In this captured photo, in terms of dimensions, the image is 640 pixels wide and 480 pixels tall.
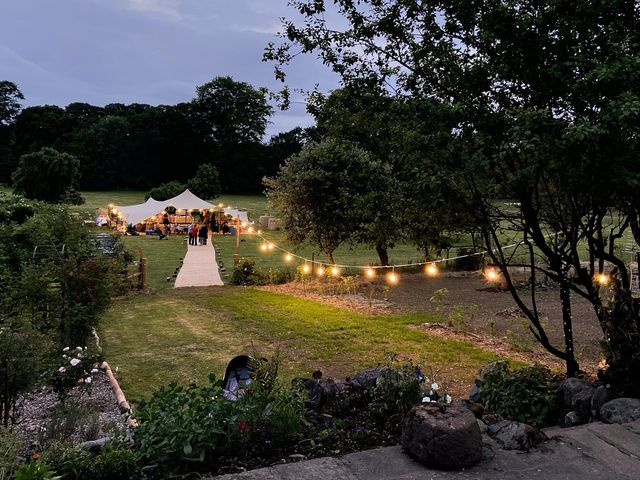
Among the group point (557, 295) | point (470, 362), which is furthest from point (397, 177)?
point (470, 362)

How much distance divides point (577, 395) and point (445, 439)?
2157 millimetres

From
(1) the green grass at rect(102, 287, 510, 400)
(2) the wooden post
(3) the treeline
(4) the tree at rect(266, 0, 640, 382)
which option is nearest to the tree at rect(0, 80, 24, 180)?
(3) the treeline

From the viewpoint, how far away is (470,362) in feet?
28.7

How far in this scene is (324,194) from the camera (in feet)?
52.8

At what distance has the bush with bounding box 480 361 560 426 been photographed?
16.5 feet

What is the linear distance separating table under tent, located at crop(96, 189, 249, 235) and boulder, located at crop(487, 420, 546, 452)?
2401 cm

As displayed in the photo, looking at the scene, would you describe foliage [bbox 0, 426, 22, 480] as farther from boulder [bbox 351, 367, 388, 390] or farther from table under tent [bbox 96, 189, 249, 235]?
table under tent [bbox 96, 189, 249, 235]

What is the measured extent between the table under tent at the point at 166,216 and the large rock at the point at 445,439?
24162 mm

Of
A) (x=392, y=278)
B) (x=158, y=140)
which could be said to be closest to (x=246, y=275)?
(x=392, y=278)

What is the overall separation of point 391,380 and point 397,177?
1095 centimetres

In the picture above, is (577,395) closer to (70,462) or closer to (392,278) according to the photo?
(70,462)

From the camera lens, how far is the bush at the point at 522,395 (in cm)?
502

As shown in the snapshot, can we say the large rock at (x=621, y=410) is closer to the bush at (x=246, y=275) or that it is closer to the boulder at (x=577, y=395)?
the boulder at (x=577, y=395)

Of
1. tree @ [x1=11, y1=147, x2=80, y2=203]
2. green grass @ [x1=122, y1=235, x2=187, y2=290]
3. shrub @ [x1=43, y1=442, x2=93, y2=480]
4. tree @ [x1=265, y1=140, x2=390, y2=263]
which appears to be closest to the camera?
shrub @ [x1=43, y1=442, x2=93, y2=480]
